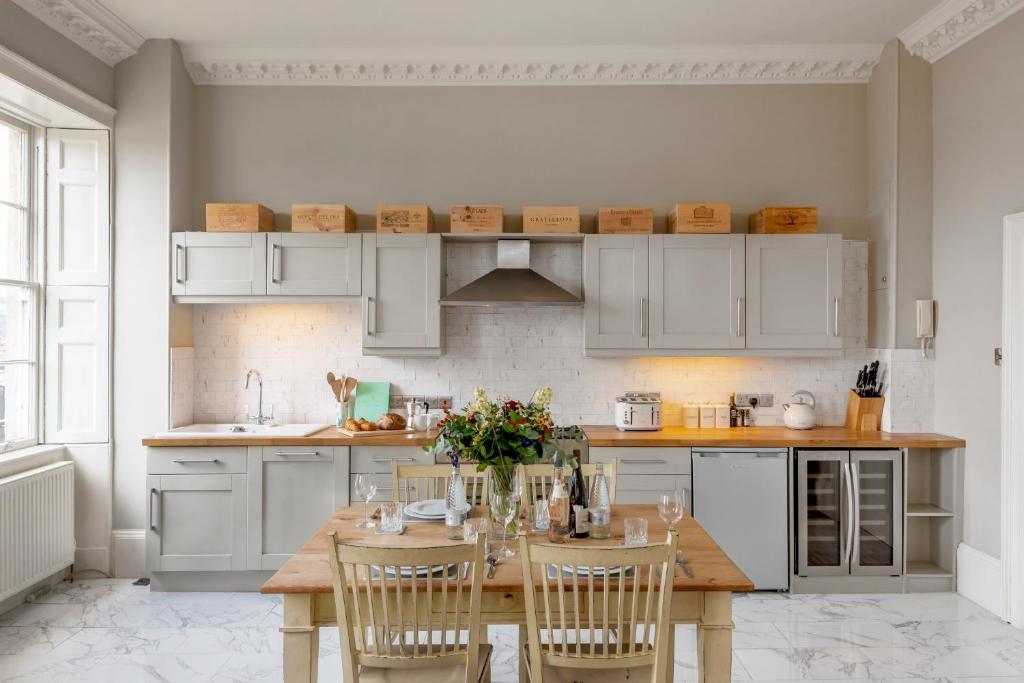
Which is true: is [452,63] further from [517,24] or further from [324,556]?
[324,556]

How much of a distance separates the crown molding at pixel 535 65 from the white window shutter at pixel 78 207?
2.89 feet

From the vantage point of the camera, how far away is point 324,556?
228 centimetres

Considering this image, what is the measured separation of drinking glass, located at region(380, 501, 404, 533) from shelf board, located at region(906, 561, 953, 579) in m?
3.37

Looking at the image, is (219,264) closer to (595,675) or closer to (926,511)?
(595,675)

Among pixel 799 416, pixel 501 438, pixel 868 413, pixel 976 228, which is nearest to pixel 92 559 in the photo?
pixel 501 438

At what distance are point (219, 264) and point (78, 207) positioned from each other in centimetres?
97

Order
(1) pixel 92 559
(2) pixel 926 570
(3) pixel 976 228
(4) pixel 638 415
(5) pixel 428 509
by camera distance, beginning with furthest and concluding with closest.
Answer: (4) pixel 638 415 → (1) pixel 92 559 → (2) pixel 926 570 → (3) pixel 976 228 → (5) pixel 428 509

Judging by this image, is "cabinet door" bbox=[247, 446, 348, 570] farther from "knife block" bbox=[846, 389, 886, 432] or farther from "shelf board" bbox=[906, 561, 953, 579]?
"shelf board" bbox=[906, 561, 953, 579]

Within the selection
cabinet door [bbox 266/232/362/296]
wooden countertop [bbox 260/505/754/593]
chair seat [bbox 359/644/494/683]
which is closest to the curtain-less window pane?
cabinet door [bbox 266/232/362/296]

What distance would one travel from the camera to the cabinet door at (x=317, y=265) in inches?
169

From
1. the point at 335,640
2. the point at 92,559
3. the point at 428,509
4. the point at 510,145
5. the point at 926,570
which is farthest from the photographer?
the point at 510,145

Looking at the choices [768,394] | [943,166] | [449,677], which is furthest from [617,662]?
[943,166]

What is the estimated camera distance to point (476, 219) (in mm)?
4344

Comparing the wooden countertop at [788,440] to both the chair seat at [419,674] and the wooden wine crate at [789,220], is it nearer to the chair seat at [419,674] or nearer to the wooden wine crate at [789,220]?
the wooden wine crate at [789,220]
